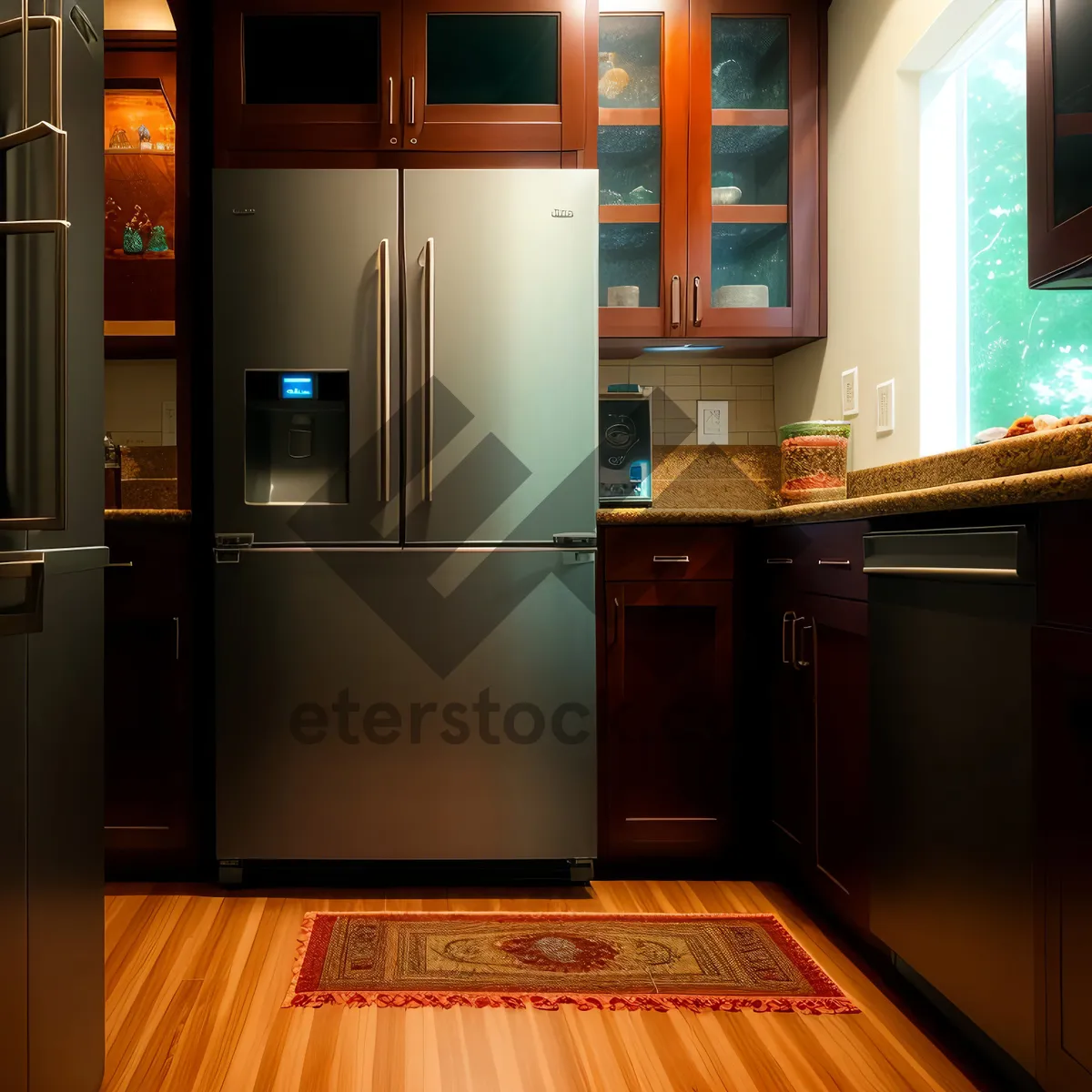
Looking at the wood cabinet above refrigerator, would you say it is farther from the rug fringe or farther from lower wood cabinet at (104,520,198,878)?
the rug fringe

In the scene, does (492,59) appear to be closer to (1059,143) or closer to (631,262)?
(631,262)

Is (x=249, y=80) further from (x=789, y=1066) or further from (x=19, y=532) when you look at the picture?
(x=789, y=1066)

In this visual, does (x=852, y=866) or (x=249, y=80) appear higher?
(x=249, y=80)

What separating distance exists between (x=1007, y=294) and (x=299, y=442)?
1686 mm

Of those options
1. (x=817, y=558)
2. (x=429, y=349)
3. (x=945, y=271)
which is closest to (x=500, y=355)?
(x=429, y=349)

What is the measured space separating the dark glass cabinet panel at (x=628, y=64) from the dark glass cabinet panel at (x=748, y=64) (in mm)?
179

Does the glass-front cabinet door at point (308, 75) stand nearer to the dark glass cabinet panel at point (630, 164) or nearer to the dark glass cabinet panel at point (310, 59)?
the dark glass cabinet panel at point (310, 59)

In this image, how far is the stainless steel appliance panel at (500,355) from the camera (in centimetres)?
228

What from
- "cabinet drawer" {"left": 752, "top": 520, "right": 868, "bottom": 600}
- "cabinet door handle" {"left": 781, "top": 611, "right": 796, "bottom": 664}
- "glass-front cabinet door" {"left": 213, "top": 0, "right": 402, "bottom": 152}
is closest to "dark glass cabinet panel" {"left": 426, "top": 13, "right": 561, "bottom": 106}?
"glass-front cabinet door" {"left": 213, "top": 0, "right": 402, "bottom": 152}

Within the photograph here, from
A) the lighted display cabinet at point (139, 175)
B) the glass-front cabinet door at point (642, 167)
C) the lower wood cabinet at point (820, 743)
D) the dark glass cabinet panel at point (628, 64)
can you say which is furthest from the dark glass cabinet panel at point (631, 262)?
the lighted display cabinet at point (139, 175)

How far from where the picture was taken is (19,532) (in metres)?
1.11

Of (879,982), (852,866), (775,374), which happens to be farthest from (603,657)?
(775,374)

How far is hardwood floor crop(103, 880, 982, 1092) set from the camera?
1469mm

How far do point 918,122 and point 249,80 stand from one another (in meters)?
1.67
